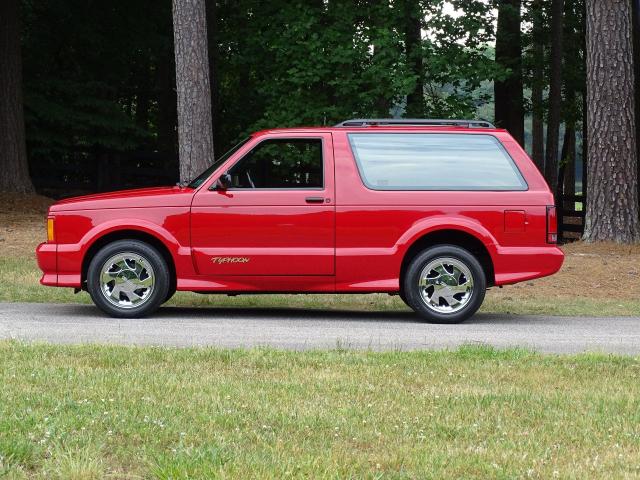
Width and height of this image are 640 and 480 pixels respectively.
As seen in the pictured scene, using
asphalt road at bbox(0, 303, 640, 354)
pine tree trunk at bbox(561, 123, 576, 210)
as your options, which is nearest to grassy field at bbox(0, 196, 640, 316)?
asphalt road at bbox(0, 303, 640, 354)

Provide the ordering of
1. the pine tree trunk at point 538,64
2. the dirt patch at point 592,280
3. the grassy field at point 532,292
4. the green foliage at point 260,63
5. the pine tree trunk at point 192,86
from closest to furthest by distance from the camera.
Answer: the grassy field at point 532,292
the dirt patch at point 592,280
the pine tree trunk at point 192,86
the green foliage at point 260,63
the pine tree trunk at point 538,64

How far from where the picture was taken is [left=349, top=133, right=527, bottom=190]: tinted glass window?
12195 millimetres

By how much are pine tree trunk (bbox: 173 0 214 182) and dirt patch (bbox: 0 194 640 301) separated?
303 cm

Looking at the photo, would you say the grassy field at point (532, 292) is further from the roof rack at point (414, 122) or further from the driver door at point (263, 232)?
the roof rack at point (414, 122)

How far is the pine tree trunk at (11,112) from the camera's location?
27953 millimetres

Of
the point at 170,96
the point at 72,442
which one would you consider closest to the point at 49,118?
the point at 170,96

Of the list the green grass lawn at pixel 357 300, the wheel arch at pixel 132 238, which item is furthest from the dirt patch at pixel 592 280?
the wheel arch at pixel 132 238

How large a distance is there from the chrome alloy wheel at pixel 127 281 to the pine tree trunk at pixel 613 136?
9.91 m

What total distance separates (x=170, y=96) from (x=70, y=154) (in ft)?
16.2

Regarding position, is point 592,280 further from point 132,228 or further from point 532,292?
point 132,228

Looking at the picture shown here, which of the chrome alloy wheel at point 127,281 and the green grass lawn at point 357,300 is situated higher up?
the chrome alloy wheel at point 127,281

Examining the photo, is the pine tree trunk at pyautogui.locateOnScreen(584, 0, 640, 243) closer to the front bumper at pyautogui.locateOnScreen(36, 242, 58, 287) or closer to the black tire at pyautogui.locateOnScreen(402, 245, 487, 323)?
the black tire at pyautogui.locateOnScreen(402, 245, 487, 323)

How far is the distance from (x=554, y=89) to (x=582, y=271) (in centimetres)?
1878

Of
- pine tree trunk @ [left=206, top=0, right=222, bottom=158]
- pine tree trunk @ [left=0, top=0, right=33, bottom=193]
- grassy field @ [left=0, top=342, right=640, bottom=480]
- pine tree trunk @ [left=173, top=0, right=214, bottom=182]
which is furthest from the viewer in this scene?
pine tree trunk @ [left=206, top=0, right=222, bottom=158]
